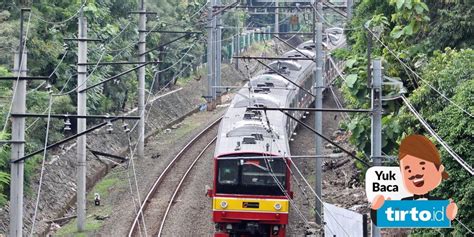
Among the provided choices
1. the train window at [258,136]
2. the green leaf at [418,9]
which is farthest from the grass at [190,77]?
the green leaf at [418,9]

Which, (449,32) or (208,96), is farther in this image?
(208,96)

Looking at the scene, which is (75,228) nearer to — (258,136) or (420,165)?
(258,136)

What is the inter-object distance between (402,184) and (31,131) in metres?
15.3

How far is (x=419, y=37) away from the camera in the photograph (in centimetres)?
2138

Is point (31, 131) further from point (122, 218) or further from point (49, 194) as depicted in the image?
point (122, 218)

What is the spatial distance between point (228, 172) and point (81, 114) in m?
3.89

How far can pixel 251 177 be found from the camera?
19406 millimetres

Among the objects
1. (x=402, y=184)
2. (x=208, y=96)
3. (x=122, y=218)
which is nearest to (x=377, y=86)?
(x=402, y=184)

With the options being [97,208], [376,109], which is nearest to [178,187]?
[97,208]

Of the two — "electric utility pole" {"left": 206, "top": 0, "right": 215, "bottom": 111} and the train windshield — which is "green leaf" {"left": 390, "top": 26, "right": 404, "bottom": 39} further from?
"electric utility pole" {"left": 206, "top": 0, "right": 215, "bottom": 111}

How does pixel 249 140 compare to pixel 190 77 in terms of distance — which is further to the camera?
pixel 190 77

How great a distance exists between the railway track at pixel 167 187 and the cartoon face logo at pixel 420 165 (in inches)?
322

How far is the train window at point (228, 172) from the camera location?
19.4m

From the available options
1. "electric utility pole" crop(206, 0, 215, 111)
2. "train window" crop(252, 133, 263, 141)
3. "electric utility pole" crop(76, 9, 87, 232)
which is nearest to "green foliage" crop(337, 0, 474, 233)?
"train window" crop(252, 133, 263, 141)
